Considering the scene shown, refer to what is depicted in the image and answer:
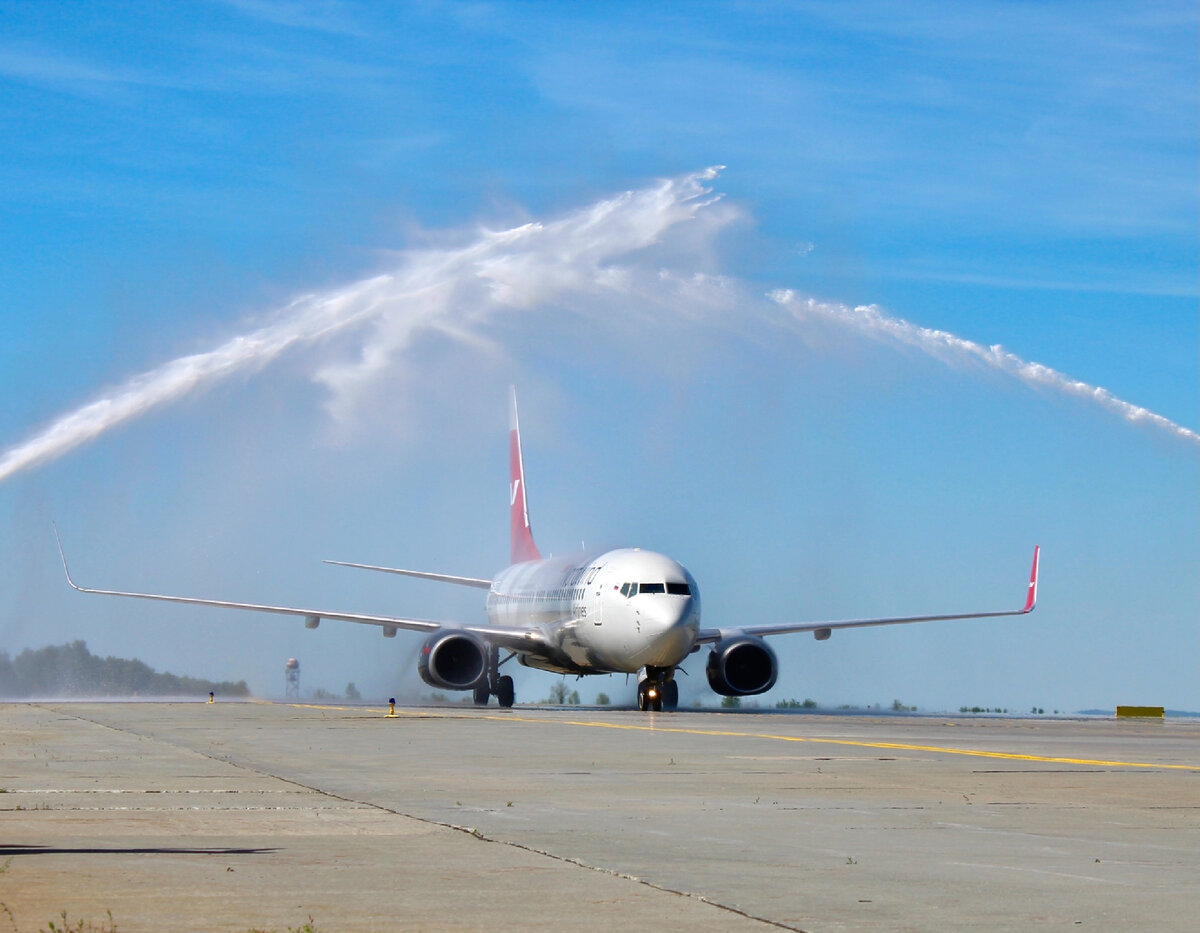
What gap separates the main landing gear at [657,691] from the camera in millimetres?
43531

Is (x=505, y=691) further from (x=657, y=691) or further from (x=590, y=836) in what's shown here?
(x=590, y=836)

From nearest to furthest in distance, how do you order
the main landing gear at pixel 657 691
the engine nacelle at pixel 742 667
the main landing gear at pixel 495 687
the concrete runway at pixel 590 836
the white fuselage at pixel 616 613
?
the concrete runway at pixel 590 836 < the white fuselage at pixel 616 613 < the main landing gear at pixel 657 691 < the engine nacelle at pixel 742 667 < the main landing gear at pixel 495 687

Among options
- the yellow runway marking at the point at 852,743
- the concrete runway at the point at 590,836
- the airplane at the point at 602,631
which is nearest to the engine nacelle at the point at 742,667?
the airplane at the point at 602,631

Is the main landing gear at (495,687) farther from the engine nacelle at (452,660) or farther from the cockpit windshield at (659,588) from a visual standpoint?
the cockpit windshield at (659,588)

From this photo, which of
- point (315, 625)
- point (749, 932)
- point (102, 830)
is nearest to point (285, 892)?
point (749, 932)

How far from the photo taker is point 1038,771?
2020 cm

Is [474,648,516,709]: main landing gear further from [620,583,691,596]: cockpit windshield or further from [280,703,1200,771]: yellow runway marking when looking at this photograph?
[280,703,1200,771]: yellow runway marking

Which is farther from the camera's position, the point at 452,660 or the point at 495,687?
the point at 495,687

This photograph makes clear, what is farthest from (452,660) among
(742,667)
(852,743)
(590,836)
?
(590,836)

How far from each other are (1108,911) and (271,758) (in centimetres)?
1379

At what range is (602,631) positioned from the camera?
1750 inches

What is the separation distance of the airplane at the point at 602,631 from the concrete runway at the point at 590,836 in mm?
17696

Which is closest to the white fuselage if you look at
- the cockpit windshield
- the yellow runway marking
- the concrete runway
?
the cockpit windshield

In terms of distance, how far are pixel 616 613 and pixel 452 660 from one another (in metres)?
7.50
